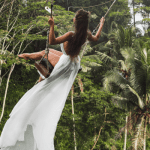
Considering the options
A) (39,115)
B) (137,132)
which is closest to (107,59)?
(137,132)

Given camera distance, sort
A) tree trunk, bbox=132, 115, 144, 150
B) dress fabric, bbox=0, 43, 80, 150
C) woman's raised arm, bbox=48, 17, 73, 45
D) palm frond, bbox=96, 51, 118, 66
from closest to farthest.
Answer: woman's raised arm, bbox=48, 17, 73, 45, dress fabric, bbox=0, 43, 80, 150, tree trunk, bbox=132, 115, 144, 150, palm frond, bbox=96, 51, 118, 66

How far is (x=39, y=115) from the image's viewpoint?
168 cm

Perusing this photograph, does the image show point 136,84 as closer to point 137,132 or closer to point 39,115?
point 137,132

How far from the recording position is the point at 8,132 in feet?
5.33

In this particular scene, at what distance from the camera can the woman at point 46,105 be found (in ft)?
5.31

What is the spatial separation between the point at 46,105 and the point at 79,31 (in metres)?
0.65

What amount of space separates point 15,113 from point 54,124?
320 mm

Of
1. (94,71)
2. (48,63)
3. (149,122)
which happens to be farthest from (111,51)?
(48,63)

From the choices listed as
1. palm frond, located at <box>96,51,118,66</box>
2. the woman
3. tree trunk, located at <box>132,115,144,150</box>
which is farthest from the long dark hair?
palm frond, located at <box>96,51,118,66</box>

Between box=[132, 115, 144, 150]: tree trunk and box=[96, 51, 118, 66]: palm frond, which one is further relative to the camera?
box=[96, 51, 118, 66]: palm frond

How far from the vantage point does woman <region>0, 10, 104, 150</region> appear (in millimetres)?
1618

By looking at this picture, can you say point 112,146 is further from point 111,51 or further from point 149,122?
point 111,51

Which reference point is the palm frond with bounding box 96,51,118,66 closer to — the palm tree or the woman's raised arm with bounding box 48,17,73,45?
the palm tree

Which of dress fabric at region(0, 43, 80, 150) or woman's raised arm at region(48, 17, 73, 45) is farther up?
woman's raised arm at region(48, 17, 73, 45)
